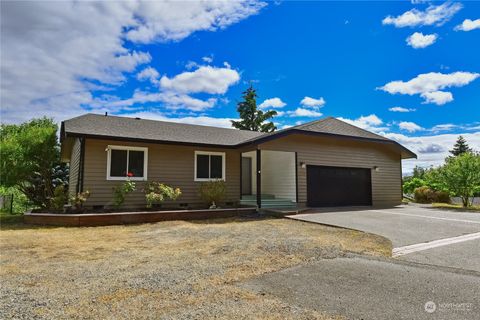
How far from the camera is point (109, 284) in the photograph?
3984 mm

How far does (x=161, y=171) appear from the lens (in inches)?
471

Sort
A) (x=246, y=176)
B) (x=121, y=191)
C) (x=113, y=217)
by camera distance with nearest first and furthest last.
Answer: (x=113, y=217) → (x=121, y=191) → (x=246, y=176)

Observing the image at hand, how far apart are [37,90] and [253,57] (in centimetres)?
1069

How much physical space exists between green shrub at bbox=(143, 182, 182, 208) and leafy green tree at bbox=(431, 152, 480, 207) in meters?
14.2

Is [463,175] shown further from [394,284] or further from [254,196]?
[394,284]

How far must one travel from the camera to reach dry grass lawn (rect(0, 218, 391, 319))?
10.5 ft

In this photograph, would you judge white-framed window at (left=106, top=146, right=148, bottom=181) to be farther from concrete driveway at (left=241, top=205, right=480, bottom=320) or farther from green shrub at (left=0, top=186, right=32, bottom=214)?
green shrub at (left=0, top=186, right=32, bottom=214)

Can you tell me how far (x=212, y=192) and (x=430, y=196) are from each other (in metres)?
15.0

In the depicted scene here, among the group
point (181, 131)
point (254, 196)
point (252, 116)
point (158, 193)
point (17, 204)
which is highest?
point (252, 116)

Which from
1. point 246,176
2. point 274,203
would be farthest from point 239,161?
point 274,203

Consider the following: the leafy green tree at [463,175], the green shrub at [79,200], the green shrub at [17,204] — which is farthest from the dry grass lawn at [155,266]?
the leafy green tree at [463,175]

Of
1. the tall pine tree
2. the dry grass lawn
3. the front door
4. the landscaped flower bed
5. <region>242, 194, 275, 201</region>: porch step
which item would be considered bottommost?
the dry grass lawn

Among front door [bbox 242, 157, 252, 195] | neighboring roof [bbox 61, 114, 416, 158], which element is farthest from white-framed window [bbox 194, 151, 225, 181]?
front door [bbox 242, 157, 252, 195]

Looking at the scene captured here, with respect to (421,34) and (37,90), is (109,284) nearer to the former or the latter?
(37,90)
